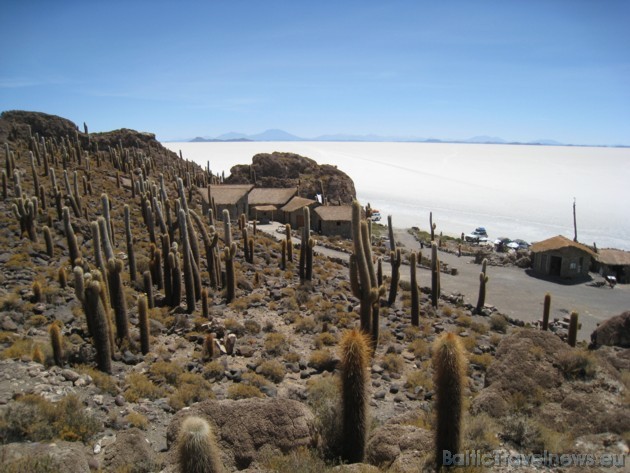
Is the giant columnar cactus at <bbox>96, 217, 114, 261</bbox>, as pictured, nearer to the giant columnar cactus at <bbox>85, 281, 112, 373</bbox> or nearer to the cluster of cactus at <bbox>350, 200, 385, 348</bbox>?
the giant columnar cactus at <bbox>85, 281, 112, 373</bbox>

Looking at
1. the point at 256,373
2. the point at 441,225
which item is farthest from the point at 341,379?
the point at 441,225

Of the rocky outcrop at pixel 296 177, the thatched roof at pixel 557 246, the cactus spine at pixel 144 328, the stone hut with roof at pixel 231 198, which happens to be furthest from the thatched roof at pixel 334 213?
the cactus spine at pixel 144 328

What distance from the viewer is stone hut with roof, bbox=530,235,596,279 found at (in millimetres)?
33906

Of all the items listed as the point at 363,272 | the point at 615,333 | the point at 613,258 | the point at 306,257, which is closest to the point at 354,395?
the point at 363,272

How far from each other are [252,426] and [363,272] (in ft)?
24.7

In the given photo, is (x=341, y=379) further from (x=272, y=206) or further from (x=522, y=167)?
(x=522, y=167)

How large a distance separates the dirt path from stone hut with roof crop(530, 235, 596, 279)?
1.84 meters

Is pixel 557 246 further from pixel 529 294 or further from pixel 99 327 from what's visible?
pixel 99 327

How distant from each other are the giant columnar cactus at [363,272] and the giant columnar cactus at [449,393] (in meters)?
7.64

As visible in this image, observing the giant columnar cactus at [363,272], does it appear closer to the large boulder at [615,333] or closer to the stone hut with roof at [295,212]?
the large boulder at [615,333]

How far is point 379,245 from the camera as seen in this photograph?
4247 cm

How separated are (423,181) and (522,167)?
54.0m

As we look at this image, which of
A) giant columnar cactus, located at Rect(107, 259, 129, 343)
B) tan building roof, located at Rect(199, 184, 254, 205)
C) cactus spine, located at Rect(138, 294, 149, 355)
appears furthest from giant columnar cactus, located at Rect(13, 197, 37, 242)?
tan building roof, located at Rect(199, 184, 254, 205)

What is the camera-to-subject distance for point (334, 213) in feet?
152
